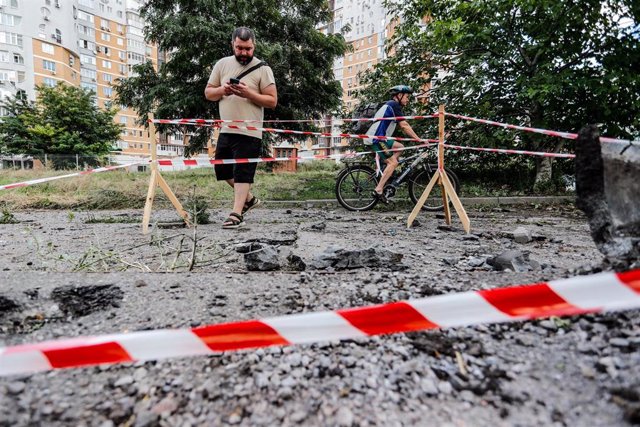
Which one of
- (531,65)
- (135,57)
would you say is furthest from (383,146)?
(135,57)

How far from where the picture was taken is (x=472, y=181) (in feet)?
33.0

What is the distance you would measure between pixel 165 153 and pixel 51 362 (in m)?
84.2

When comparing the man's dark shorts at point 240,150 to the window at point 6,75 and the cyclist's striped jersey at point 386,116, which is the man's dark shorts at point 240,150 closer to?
the cyclist's striped jersey at point 386,116

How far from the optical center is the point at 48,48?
59438 millimetres

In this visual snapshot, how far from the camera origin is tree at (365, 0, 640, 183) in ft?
23.8

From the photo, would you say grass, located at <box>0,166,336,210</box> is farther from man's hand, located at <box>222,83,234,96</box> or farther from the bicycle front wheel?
man's hand, located at <box>222,83,234,96</box>

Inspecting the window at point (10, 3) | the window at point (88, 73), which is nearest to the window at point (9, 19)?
the window at point (10, 3)

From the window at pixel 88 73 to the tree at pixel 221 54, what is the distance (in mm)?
68742

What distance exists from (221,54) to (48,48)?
197 ft

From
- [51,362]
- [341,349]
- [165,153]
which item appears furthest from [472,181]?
[165,153]

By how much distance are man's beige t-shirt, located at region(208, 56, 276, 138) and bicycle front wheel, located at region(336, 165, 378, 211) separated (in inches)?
114

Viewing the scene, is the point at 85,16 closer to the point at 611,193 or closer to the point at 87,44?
the point at 87,44

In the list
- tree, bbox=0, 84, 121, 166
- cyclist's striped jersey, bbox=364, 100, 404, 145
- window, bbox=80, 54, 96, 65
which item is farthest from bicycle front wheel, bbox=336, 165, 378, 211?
window, bbox=80, 54, 96, 65

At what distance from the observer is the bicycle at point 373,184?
710 centimetres
